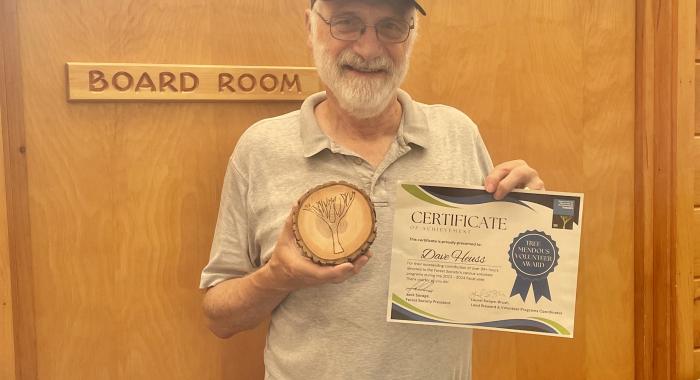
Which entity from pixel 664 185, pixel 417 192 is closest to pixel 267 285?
pixel 417 192

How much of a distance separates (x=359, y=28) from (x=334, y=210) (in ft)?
1.08

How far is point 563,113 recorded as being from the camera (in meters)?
1.54

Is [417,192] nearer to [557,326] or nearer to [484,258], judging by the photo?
[484,258]

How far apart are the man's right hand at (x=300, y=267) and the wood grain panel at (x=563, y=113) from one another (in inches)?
24.4

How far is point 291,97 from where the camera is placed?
1.35 metres

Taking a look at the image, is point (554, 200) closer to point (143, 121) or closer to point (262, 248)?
point (262, 248)

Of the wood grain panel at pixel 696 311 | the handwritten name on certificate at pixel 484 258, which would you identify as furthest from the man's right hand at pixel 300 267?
the wood grain panel at pixel 696 311

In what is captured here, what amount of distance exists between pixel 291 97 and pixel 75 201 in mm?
440

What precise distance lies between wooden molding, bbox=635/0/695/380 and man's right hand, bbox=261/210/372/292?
3.15 ft

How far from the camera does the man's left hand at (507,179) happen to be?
1.02 m

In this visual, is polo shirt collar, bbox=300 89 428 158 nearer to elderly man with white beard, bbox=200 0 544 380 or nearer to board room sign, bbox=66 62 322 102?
elderly man with white beard, bbox=200 0 544 380

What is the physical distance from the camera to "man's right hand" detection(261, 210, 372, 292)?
0.89m

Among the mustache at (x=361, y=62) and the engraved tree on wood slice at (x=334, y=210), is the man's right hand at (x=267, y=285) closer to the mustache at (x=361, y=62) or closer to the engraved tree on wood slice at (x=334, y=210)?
the engraved tree on wood slice at (x=334, y=210)


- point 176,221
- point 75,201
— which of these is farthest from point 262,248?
point 75,201
